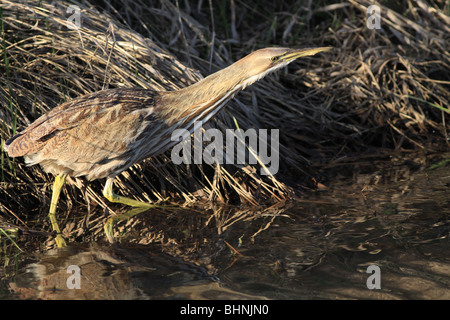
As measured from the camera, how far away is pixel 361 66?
472 centimetres

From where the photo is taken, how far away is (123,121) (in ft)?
10.3

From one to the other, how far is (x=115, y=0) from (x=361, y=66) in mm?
2028

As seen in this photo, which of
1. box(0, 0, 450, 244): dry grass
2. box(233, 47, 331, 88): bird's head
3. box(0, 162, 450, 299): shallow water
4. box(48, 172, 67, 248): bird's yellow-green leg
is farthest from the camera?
box(0, 0, 450, 244): dry grass

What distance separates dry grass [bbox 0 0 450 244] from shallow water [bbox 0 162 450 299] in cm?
47

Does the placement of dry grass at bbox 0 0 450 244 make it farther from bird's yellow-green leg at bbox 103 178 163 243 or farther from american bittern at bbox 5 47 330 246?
american bittern at bbox 5 47 330 246

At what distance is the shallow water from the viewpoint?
234 cm

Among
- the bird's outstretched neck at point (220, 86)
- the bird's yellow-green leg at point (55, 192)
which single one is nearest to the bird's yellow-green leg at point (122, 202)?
the bird's yellow-green leg at point (55, 192)

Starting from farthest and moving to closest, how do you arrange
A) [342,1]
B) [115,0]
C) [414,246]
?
1. [342,1]
2. [115,0]
3. [414,246]

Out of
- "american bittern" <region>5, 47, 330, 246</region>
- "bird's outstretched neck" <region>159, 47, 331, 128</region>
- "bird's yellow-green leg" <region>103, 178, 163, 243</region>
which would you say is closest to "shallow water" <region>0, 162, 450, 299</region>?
"bird's yellow-green leg" <region>103, 178, 163, 243</region>

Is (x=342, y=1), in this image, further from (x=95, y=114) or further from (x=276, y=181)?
(x=95, y=114)

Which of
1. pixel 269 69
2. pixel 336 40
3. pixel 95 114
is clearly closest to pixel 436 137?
pixel 336 40

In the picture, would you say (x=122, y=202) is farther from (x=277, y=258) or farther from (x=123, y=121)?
(x=277, y=258)
